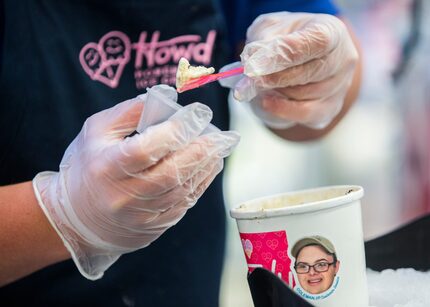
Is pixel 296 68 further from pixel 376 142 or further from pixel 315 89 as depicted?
pixel 376 142

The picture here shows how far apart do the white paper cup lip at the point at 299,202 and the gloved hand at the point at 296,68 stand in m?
0.18

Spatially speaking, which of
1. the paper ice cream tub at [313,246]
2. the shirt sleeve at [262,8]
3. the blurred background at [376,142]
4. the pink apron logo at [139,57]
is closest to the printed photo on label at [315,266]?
the paper ice cream tub at [313,246]

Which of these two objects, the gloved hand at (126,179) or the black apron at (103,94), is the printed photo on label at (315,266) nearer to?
the gloved hand at (126,179)

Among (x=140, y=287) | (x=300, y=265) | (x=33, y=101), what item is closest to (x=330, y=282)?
(x=300, y=265)

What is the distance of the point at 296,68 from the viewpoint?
98 centimetres

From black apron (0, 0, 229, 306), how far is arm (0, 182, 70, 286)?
0.53 ft

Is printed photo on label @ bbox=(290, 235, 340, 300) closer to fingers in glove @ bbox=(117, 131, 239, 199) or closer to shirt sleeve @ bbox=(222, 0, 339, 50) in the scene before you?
fingers in glove @ bbox=(117, 131, 239, 199)

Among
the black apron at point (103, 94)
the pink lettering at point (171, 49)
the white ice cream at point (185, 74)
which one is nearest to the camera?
the white ice cream at point (185, 74)

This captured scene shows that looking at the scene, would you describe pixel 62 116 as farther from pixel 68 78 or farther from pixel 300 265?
pixel 300 265

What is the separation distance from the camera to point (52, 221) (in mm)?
824

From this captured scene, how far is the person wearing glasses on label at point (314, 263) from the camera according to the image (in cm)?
71

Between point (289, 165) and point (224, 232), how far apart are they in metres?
1.57

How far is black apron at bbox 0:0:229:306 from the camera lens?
101 cm

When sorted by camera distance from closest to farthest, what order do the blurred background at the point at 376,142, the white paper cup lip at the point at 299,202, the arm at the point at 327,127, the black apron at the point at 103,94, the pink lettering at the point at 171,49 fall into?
the white paper cup lip at the point at 299,202 < the black apron at the point at 103,94 < the pink lettering at the point at 171,49 < the arm at the point at 327,127 < the blurred background at the point at 376,142
